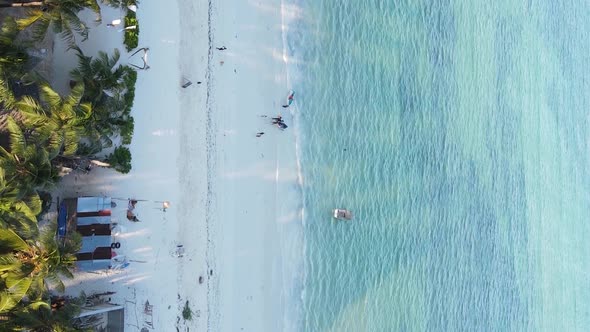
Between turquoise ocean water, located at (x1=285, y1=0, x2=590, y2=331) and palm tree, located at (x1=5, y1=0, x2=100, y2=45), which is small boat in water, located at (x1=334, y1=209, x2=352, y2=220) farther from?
palm tree, located at (x1=5, y1=0, x2=100, y2=45)

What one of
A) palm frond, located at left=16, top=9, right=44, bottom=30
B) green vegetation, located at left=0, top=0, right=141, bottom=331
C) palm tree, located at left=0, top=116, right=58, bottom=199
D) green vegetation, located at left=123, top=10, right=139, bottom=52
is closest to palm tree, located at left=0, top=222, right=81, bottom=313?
green vegetation, located at left=0, top=0, right=141, bottom=331

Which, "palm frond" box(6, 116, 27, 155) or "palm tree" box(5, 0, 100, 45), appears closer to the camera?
"palm frond" box(6, 116, 27, 155)

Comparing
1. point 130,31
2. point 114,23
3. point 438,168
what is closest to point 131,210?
point 130,31

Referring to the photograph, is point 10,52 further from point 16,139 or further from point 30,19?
point 16,139

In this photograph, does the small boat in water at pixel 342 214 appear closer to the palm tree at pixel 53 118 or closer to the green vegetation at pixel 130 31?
the green vegetation at pixel 130 31

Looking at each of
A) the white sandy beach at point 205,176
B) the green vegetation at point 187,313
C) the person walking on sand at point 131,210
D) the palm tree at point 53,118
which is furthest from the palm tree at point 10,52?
the green vegetation at point 187,313

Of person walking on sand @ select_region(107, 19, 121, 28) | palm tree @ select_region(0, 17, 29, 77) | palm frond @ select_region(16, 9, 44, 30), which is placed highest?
person walking on sand @ select_region(107, 19, 121, 28)
